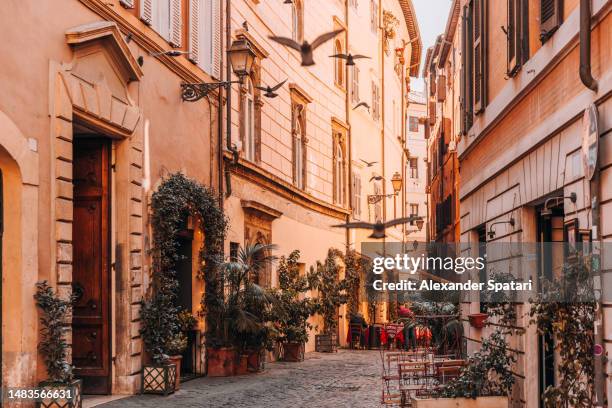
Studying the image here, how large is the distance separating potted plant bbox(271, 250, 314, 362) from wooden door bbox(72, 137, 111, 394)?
4846 millimetres

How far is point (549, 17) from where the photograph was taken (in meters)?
9.95

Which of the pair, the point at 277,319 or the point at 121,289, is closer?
the point at 121,289

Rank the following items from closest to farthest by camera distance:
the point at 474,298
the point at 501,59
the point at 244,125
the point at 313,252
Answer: the point at 501,59, the point at 474,298, the point at 244,125, the point at 313,252

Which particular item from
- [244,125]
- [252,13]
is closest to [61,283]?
[244,125]

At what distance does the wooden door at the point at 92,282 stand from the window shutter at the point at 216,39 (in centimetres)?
483

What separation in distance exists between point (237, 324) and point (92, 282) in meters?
3.69

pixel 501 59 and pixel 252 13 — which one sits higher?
pixel 252 13

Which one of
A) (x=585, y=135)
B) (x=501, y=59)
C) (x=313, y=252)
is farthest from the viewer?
(x=313, y=252)

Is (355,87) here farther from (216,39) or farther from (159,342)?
(159,342)

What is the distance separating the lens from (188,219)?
1616cm

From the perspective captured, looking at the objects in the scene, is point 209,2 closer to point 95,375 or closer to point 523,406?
point 95,375

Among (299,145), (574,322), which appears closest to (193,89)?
(574,322)

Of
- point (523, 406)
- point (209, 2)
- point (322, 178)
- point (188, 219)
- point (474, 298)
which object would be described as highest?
point (209, 2)

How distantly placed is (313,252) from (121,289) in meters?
13.1
